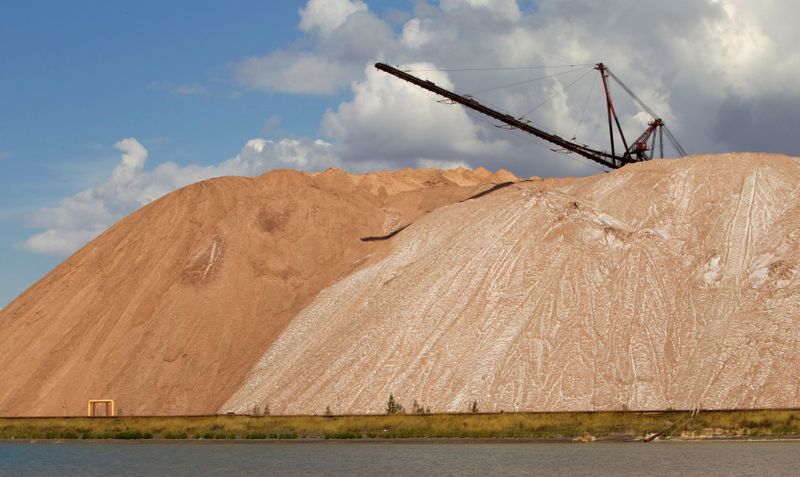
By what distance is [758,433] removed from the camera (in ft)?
166

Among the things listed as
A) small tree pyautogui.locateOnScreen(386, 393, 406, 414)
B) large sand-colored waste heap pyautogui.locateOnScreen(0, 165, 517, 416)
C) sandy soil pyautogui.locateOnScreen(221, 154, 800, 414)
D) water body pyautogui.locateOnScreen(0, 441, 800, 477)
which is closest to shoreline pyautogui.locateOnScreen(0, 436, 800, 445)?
water body pyautogui.locateOnScreen(0, 441, 800, 477)

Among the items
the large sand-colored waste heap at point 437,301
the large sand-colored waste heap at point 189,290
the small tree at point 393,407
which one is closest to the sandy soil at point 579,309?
the large sand-colored waste heap at point 437,301

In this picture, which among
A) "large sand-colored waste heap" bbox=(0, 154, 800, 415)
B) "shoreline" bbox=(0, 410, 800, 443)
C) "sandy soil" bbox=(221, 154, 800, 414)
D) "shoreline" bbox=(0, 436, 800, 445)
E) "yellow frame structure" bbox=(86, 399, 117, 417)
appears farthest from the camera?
"yellow frame structure" bbox=(86, 399, 117, 417)

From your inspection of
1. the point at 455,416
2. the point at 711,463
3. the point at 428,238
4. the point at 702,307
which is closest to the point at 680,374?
the point at 702,307

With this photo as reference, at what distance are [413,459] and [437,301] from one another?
19.3 m

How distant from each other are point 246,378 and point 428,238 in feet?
49.7

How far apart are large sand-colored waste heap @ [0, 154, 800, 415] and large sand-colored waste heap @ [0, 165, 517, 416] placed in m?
0.15

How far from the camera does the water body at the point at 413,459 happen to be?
136 ft

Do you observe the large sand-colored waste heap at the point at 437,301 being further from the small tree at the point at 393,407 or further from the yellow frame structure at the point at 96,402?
the yellow frame structure at the point at 96,402

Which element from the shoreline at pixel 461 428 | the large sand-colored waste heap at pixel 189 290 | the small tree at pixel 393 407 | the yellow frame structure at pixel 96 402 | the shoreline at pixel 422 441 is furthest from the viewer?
the large sand-colored waste heap at pixel 189 290

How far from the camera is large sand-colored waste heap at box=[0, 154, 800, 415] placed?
2347 inches

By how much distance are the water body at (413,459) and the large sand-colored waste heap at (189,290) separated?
11.9m

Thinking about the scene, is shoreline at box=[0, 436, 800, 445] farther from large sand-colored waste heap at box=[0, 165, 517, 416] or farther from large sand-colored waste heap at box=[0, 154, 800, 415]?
large sand-colored waste heap at box=[0, 165, 517, 416]

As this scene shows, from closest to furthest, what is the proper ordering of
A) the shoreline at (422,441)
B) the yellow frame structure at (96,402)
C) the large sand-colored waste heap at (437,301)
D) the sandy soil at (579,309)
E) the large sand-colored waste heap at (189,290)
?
the shoreline at (422,441)
the sandy soil at (579,309)
the large sand-colored waste heap at (437,301)
the yellow frame structure at (96,402)
the large sand-colored waste heap at (189,290)
